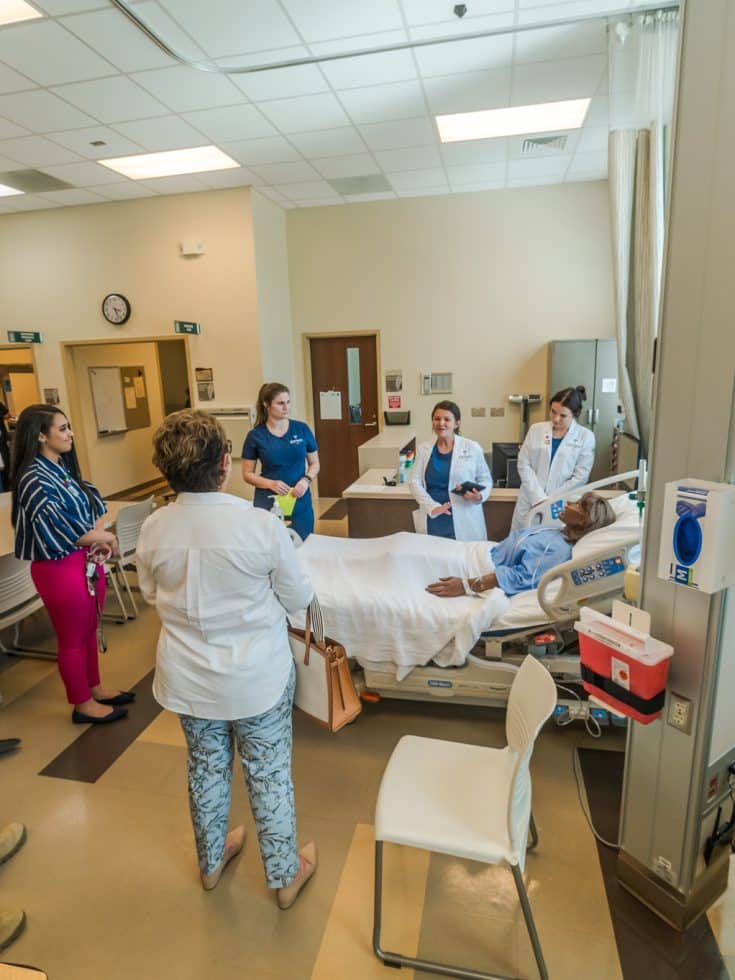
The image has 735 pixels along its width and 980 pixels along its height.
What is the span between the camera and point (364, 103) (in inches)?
142

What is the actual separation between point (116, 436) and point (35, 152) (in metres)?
3.60

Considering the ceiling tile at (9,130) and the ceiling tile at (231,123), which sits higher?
the ceiling tile at (9,130)

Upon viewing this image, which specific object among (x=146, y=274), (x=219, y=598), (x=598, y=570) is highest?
(x=146, y=274)

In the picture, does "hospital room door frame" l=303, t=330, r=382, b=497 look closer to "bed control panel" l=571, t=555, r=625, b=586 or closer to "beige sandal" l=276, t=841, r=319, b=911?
"bed control panel" l=571, t=555, r=625, b=586

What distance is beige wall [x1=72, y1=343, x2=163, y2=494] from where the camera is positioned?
645cm

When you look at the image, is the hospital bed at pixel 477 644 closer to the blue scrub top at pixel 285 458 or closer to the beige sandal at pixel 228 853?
the beige sandal at pixel 228 853

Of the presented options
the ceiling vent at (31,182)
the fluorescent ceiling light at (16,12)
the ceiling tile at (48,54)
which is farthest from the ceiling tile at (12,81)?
the ceiling vent at (31,182)

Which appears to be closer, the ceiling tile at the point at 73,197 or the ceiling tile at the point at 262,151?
the ceiling tile at the point at 262,151

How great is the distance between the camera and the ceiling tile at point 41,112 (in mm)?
3426

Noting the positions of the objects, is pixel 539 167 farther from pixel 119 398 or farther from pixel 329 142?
pixel 119 398

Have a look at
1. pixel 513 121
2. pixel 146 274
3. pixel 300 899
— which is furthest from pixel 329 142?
pixel 300 899

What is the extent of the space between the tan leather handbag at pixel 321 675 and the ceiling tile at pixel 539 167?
4.70m

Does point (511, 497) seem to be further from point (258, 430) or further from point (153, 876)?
point (153, 876)

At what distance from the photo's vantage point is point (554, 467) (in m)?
3.59
